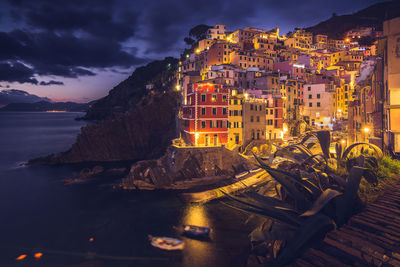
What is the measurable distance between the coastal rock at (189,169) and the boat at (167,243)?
49.8 feet

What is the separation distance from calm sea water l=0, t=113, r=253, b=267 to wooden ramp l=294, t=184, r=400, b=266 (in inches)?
591

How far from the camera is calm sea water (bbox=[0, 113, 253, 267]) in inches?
811

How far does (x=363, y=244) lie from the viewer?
490 centimetres

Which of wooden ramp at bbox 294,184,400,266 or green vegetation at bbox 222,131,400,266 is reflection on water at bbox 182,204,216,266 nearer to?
green vegetation at bbox 222,131,400,266

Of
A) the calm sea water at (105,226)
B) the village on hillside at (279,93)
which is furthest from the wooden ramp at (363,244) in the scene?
the calm sea water at (105,226)

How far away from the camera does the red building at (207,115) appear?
41531 mm

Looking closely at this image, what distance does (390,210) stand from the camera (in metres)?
6.35

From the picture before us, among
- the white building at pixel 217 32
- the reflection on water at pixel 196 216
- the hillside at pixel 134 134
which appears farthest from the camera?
the white building at pixel 217 32

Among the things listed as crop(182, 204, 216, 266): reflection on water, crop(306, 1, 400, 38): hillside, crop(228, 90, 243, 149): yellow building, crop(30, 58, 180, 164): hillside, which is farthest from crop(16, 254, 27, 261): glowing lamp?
crop(306, 1, 400, 38): hillside

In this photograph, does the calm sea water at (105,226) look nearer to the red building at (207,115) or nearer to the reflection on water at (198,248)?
A: the reflection on water at (198,248)

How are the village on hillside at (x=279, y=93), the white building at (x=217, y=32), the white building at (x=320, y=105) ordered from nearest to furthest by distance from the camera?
the village on hillside at (x=279, y=93) → the white building at (x=320, y=105) → the white building at (x=217, y=32)

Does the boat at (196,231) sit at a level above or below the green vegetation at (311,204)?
below

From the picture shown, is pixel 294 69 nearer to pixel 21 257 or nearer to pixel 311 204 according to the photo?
pixel 311 204

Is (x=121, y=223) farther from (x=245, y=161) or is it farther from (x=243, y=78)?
(x=243, y=78)
